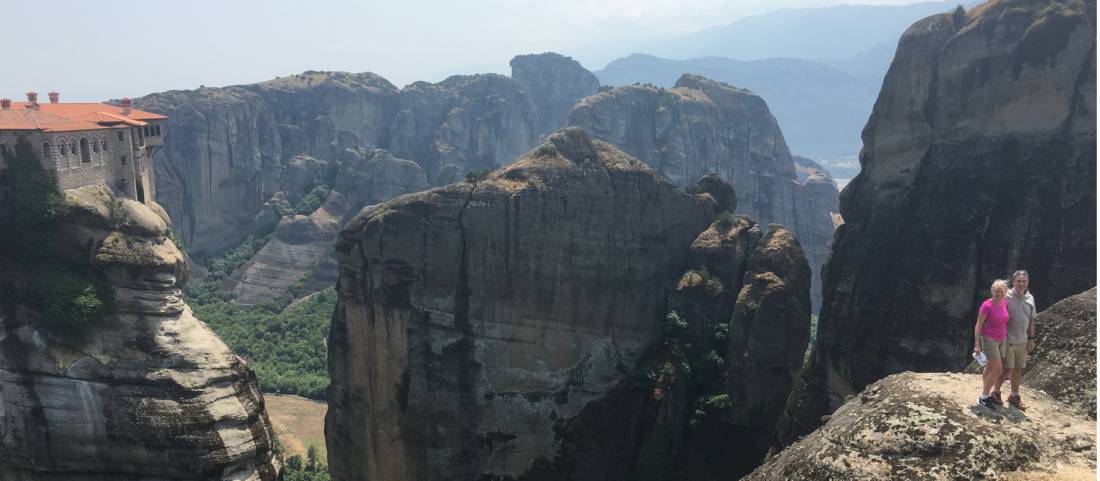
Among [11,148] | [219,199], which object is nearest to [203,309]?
[219,199]

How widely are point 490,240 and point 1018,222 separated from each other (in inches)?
919

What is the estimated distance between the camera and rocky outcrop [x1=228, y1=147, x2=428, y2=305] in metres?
103

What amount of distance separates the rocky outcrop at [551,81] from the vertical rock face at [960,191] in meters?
151

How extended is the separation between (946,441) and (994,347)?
205 centimetres

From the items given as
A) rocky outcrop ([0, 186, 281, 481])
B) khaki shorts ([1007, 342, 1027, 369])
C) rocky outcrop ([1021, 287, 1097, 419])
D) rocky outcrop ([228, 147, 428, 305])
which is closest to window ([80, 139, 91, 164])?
rocky outcrop ([0, 186, 281, 481])

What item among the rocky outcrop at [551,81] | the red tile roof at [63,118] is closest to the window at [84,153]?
the red tile roof at [63,118]

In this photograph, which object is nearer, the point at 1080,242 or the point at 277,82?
the point at 1080,242

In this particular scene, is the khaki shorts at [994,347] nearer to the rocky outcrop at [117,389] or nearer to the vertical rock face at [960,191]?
the vertical rock face at [960,191]

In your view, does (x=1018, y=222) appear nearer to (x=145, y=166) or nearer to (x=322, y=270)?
(x=145, y=166)

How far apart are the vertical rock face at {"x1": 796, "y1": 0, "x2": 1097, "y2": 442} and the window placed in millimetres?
35882

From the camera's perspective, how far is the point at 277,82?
469 ft

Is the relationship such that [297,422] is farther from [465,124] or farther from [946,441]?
[465,124]

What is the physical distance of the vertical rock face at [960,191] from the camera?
31531 mm

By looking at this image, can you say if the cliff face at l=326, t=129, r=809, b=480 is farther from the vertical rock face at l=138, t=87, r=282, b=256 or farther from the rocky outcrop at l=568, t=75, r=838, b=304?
the rocky outcrop at l=568, t=75, r=838, b=304
